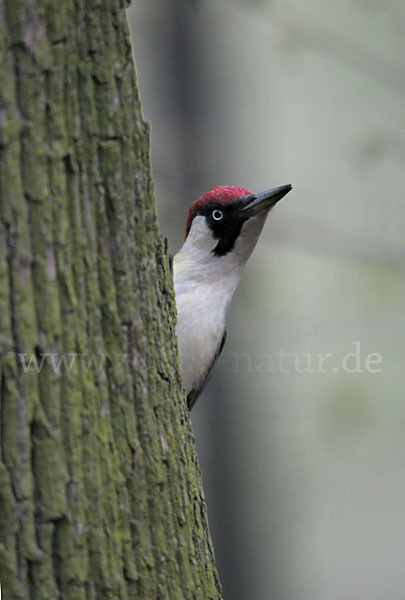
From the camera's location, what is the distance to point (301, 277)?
398cm

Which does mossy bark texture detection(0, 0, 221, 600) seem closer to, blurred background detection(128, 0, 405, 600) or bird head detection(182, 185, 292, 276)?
bird head detection(182, 185, 292, 276)

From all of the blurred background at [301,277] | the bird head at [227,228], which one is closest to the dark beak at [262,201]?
the bird head at [227,228]

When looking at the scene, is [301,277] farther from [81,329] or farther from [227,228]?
[81,329]

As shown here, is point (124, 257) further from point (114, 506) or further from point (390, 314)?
point (390, 314)

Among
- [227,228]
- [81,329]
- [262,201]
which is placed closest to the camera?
[81,329]

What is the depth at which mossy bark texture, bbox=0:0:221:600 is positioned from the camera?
1073 mm

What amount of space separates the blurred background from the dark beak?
1.02 m

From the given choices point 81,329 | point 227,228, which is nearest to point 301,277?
point 227,228

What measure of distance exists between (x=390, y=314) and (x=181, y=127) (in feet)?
4.56

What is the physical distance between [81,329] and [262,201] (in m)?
1.26

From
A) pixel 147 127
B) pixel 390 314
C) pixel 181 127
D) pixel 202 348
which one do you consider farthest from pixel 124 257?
pixel 390 314

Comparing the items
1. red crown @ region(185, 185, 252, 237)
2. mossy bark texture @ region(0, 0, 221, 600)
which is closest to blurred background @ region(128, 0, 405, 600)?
red crown @ region(185, 185, 252, 237)

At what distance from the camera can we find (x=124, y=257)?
1.19m

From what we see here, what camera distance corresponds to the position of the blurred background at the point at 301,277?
143 inches
